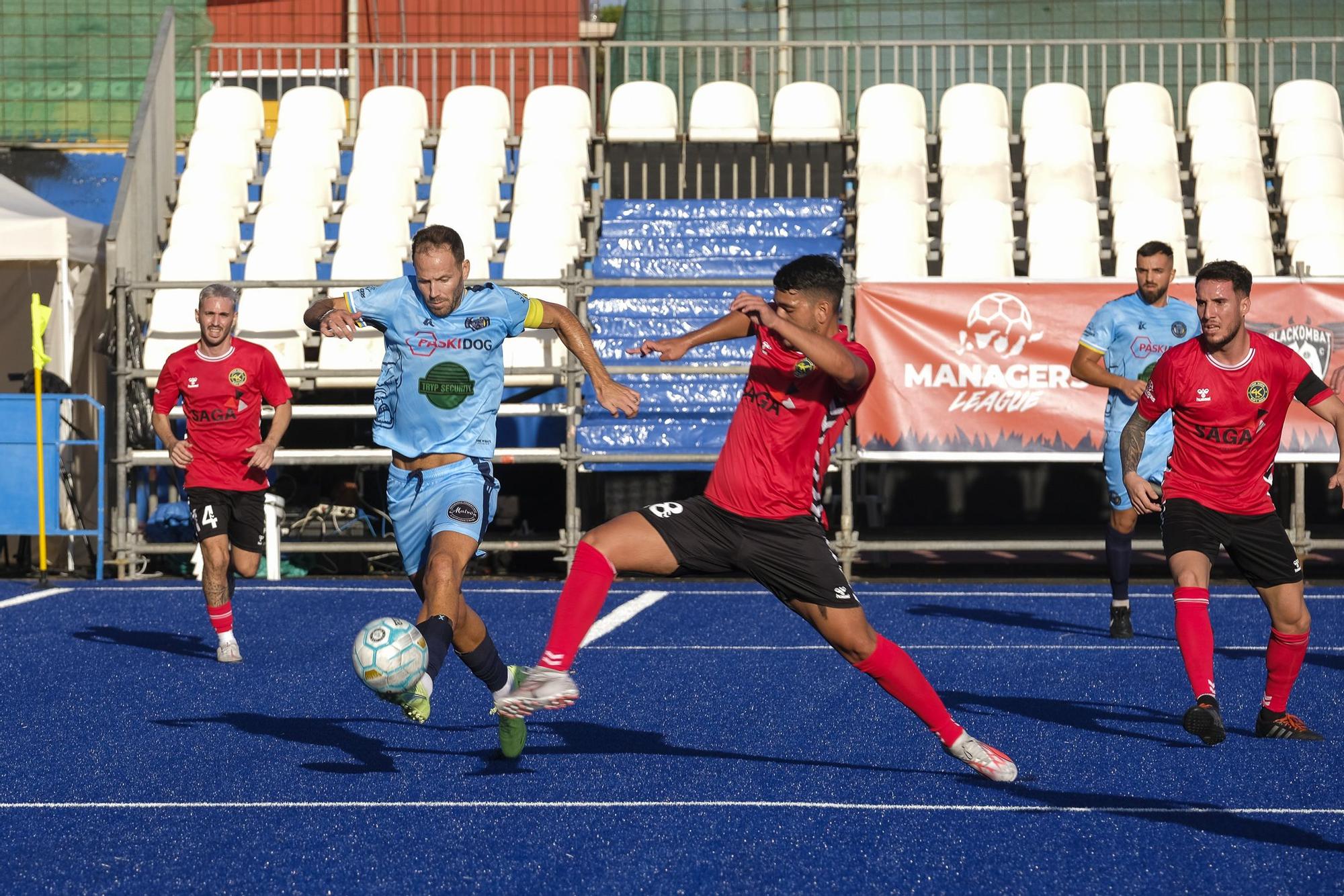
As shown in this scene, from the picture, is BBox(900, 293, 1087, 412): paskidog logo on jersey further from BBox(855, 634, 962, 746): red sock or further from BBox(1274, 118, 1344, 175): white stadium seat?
BBox(855, 634, 962, 746): red sock

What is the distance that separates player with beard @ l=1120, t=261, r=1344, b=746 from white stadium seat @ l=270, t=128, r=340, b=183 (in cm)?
1226

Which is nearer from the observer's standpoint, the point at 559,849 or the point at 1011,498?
the point at 559,849

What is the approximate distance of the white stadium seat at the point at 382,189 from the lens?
16984 mm

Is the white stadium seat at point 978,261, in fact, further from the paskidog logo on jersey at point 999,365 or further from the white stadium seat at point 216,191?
the white stadium seat at point 216,191

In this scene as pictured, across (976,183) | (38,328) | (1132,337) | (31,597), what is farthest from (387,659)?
(976,183)

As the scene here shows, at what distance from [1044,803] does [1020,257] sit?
11.2m

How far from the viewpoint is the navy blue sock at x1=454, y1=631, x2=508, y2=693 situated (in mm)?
6566

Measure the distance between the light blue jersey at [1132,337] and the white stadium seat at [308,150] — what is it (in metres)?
9.96

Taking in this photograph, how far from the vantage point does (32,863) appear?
4.95m

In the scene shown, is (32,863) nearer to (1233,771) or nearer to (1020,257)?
Result: (1233,771)

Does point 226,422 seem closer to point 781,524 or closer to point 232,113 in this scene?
point 781,524

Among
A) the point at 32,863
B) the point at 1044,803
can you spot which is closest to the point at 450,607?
the point at 32,863

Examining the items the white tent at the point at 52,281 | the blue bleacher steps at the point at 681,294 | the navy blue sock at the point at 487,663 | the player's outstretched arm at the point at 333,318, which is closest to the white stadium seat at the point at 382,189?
the blue bleacher steps at the point at 681,294

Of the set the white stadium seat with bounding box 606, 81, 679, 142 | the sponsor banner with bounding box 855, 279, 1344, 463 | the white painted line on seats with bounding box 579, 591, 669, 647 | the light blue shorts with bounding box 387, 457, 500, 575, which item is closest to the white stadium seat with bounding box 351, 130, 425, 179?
the white stadium seat with bounding box 606, 81, 679, 142
